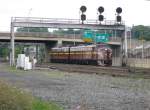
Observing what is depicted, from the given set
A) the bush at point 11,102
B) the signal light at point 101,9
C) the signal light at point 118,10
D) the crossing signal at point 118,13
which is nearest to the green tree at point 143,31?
the crossing signal at point 118,13

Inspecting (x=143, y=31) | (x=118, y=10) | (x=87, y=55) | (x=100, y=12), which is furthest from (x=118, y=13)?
(x=143, y=31)

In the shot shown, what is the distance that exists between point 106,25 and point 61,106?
2152 inches

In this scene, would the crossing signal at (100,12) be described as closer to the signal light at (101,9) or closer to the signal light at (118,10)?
the signal light at (101,9)

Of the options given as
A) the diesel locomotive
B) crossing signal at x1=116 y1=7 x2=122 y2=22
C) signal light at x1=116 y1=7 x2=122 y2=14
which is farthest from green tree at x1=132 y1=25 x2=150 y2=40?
signal light at x1=116 y1=7 x2=122 y2=14

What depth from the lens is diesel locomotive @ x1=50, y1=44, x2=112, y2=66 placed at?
6956cm

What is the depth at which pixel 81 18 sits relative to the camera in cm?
7062

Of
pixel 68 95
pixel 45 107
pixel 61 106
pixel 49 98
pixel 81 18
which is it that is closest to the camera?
pixel 45 107

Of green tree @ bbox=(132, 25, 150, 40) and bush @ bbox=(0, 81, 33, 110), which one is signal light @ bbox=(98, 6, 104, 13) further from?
green tree @ bbox=(132, 25, 150, 40)

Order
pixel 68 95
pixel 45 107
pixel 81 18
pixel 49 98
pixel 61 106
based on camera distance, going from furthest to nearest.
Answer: pixel 81 18, pixel 68 95, pixel 49 98, pixel 61 106, pixel 45 107

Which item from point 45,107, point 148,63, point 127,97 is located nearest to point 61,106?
point 45,107

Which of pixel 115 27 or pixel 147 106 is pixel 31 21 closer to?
pixel 115 27

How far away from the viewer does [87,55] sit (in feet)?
239

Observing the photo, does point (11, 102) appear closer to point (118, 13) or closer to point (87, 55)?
point (118, 13)

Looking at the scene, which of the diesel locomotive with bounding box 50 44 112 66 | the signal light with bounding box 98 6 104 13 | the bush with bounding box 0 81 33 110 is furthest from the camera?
the diesel locomotive with bounding box 50 44 112 66
